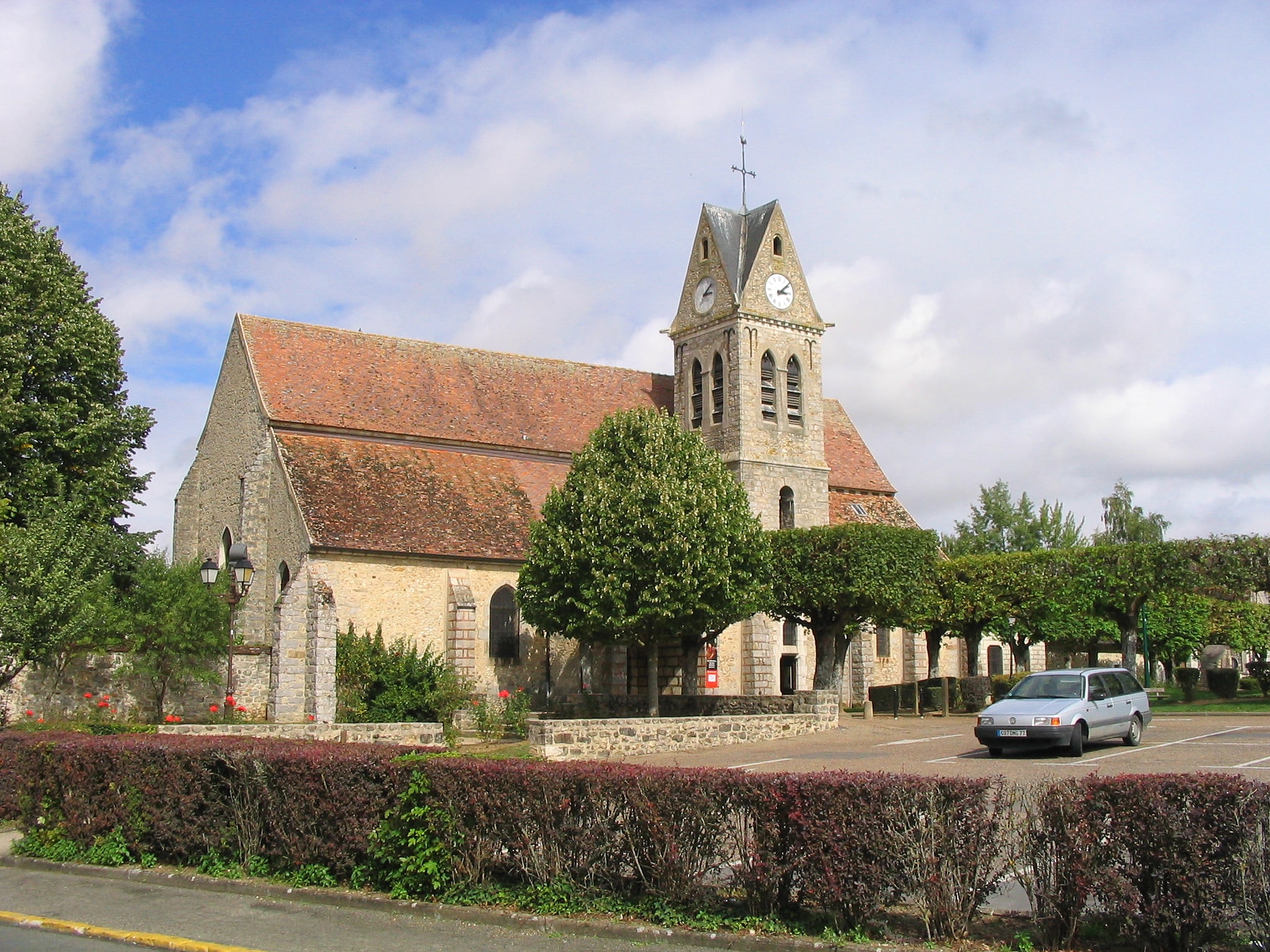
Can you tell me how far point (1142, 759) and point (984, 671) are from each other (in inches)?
1236

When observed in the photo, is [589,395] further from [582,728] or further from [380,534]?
[582,728]

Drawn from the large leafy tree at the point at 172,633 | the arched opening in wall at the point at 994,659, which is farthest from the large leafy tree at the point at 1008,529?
the large leafy tree at the point at 172,633

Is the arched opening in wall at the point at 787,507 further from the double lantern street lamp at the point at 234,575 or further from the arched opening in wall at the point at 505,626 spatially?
the double lantern street lamp at the point at 234,575

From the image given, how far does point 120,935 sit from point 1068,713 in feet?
48.9

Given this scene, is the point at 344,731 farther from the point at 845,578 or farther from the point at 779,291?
the point at 779,291

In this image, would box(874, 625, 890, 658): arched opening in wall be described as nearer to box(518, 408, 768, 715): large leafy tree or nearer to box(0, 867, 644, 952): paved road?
box(518, 408, 768, 715): large leafy tree

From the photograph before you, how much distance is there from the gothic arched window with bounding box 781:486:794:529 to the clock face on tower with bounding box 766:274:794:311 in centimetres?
647

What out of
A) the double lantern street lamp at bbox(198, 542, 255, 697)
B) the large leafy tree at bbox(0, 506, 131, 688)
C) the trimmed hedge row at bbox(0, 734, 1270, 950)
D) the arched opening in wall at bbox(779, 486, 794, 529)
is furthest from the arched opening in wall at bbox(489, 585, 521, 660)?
the trimmed hedge row at bbox(0, 734, 1270, 950)

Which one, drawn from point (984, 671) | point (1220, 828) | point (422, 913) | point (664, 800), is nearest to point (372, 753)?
point (422, 913)

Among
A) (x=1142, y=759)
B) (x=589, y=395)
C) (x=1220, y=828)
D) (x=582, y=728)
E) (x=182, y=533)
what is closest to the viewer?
(x=1220, y=828)

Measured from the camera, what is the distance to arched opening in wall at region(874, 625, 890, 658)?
4212cm

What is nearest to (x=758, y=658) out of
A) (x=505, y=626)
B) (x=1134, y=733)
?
(x=505, y=626)

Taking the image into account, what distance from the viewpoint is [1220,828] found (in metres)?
7.63

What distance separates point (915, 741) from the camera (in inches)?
936
